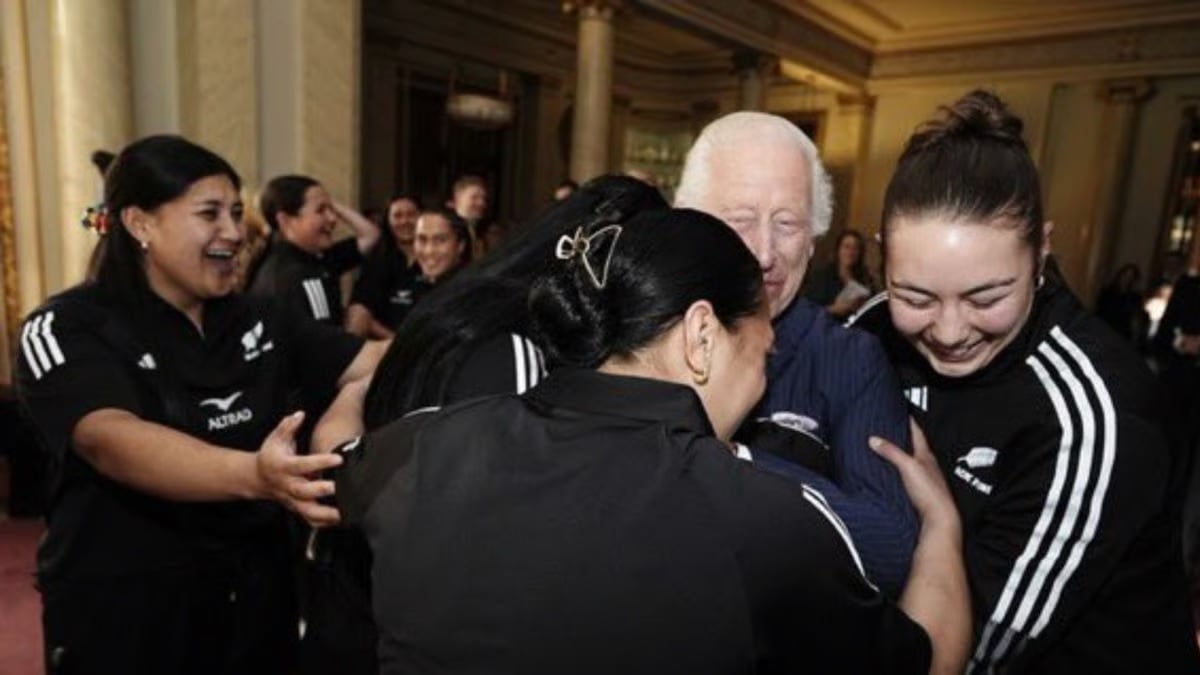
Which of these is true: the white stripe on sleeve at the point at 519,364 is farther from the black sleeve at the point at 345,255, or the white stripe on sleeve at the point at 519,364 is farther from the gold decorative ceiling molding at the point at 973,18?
the gold decorative ceiling molding at the point at 973,18

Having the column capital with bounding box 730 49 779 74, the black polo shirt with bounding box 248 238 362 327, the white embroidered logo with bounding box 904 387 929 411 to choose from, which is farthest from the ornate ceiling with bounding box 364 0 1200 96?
the white embroidered logo with bounding box 904 387 929 411

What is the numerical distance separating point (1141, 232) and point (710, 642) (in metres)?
11.6

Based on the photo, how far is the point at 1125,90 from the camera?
9719mm

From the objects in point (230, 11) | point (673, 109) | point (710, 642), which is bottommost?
point (710, 642)

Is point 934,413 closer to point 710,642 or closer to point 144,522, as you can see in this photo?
point 710,642

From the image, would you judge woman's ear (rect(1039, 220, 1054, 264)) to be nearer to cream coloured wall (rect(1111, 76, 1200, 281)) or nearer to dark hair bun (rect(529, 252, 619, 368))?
dark hair bun (rect(529, 252, 619, 368))

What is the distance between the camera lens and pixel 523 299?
1.08m

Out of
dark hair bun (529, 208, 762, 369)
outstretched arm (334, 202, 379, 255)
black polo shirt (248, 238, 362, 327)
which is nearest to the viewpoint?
dark hair bun (529, 208, 762, 369)

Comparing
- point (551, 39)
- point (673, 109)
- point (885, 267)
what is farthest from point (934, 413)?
point (673, 109)

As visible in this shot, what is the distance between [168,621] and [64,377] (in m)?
0.54

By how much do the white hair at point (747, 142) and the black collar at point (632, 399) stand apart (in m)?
0.61

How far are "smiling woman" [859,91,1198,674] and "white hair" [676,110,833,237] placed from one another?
18 cm

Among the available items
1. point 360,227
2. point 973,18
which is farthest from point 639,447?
point 973,18

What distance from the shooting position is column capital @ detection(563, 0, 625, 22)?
23.4 ft
